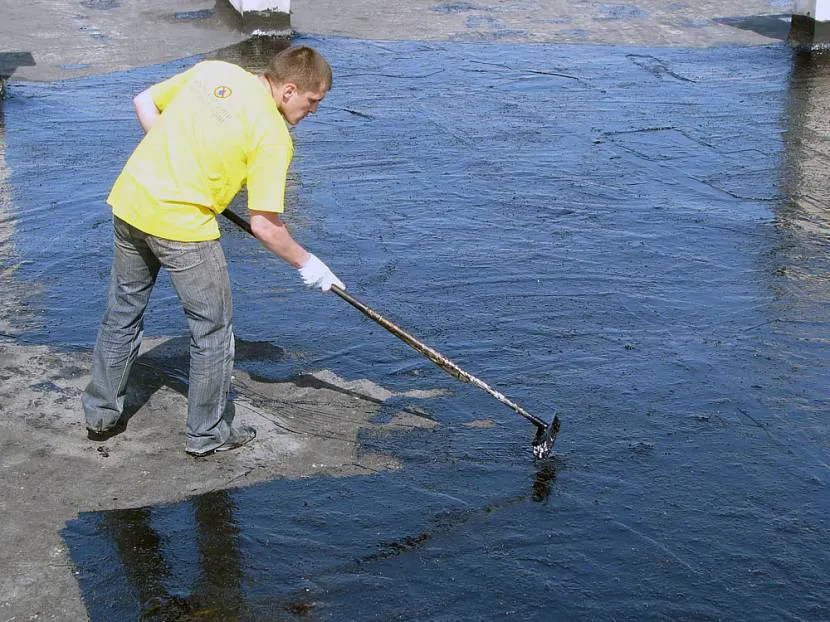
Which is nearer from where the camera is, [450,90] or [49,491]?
[49,491]

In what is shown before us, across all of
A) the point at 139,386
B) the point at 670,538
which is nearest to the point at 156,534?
the point at 139,386

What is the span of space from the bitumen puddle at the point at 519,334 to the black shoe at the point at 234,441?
309mm

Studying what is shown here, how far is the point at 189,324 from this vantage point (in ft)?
14.5

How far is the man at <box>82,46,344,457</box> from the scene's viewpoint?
4082 millimetres

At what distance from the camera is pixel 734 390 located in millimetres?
5203

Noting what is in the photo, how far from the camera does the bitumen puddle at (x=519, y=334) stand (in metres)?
3.89

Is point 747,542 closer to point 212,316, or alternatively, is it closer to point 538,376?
point 538,376

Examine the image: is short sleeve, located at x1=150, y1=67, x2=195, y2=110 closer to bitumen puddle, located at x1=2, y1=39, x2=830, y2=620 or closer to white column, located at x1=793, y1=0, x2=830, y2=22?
bitumen puddle, located at x1=2, y1=39, x2=830, y2=620

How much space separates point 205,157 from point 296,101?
1.26ft

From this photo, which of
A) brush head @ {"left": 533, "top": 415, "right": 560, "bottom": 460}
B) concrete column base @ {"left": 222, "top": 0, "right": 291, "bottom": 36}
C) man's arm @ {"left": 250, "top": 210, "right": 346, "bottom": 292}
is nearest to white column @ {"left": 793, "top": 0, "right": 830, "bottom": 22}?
concrete column base @ {"left": 222, "top": 0, "right": 291, "bottom": 36}

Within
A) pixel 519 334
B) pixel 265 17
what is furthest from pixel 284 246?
Result: pixel 265 17

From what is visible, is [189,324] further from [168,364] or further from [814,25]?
[814,25]

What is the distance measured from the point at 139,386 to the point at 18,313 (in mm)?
1161

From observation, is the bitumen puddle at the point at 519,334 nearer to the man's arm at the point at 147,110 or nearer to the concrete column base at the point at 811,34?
the man's arm at the point at 147,110
